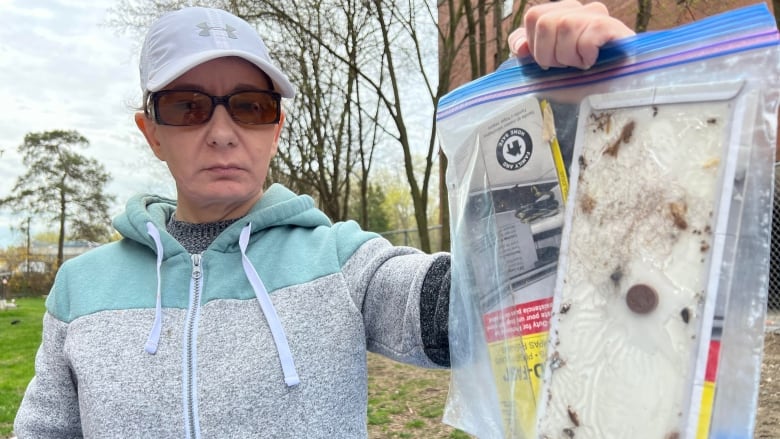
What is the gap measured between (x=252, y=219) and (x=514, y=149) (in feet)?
2.39

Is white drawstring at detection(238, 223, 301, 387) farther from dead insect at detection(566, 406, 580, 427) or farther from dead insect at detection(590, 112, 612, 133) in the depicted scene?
dead insect at detection(590, 112, 612, 133)

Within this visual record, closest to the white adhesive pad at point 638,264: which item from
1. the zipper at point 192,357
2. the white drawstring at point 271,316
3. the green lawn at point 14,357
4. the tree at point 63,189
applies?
the white drawstring at point 271,316

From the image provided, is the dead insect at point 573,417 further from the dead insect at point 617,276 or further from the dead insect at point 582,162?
the dead insect at point 582,162

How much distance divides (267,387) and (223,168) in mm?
490

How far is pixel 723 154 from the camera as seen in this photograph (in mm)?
742

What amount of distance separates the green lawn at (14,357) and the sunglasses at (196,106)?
5.63 m

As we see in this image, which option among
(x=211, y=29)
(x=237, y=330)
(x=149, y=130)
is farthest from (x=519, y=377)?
(x=149, y=130)

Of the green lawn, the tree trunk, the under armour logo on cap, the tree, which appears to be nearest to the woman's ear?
the under armour logo on cap

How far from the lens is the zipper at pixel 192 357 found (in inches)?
47.8

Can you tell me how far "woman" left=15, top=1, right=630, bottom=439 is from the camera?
1.23 meters

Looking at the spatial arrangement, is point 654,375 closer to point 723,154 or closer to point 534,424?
point 534,424

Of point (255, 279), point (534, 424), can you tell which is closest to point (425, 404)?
point (255, 279)

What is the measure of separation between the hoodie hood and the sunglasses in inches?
8.2

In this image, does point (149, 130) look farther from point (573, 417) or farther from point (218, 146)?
point (573, 417)
